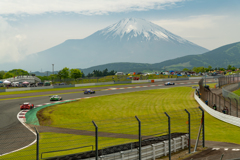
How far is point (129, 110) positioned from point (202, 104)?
10.7m

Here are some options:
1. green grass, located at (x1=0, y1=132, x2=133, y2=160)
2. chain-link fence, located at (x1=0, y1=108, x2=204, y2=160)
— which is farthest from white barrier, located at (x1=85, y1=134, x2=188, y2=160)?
green grass, located at (x1=0, y1=132, x2=133, y2=160)

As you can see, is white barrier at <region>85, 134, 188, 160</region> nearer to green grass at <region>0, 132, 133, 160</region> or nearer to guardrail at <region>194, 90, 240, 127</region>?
green grass at <region>0, 132, 133, 160</region>

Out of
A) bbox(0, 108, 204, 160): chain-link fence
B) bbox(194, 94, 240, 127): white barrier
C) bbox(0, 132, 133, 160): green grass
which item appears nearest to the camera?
bbox(0, 108, 204, 160): chain-link fence

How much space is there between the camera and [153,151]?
37.8 feet

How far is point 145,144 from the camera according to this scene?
1224 cm

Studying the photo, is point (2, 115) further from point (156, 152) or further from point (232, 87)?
point (232, 87)

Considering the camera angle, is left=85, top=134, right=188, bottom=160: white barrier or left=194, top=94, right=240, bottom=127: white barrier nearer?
left=85, top=134, right=188, bottom=160: white barrier

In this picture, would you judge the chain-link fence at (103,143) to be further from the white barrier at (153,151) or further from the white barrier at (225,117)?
the white barrier at (225,117)

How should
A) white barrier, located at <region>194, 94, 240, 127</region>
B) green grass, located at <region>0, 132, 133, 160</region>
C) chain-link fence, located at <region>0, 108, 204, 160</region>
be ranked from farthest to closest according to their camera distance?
white barrier, located at <region>194, 94, 240, 127</region> < green grass, located at <region>0, 132, 133, 160</region> < chain-link fence, located at <region>0, 108, 204, 160</region>

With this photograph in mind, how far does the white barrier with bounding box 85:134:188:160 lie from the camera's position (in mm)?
10304

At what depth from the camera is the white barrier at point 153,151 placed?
10.3 meters

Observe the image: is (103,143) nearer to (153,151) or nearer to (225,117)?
(153,151)

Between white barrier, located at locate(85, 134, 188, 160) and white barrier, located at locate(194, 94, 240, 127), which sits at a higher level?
white barrier, located at locate(85, 134, 188, 160)

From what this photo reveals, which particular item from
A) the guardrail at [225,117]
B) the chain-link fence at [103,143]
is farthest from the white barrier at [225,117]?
the chain-link fence at [103,143]
